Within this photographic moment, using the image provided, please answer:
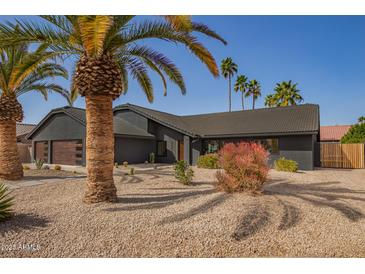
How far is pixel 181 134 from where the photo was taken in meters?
19.5

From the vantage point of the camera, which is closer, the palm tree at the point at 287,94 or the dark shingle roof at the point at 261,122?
the dark shingle roof at the point at 261,122

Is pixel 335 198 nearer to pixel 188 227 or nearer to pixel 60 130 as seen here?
pixel 188 227

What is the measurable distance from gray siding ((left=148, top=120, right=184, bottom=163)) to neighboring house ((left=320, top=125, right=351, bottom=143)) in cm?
2309

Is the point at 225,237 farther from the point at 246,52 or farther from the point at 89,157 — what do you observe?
the point at 246,52

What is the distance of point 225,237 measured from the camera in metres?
4.17

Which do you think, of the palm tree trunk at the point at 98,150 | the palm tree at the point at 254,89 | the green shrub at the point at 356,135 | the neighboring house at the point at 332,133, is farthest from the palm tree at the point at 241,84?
the palm tree trunk at the point at 98,150

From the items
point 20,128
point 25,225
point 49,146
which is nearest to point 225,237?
point 25,225

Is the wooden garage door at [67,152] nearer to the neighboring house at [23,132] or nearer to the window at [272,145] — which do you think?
the neighboring house at [23,132]

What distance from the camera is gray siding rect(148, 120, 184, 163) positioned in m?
19.8

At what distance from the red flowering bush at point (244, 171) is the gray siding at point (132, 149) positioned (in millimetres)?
12591

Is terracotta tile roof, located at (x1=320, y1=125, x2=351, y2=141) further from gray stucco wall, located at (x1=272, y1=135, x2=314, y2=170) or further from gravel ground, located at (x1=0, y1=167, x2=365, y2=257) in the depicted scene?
gravel ground, located at (x1=0, y1=167, x2=365, y2=257)

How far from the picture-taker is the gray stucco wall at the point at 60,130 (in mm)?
18436

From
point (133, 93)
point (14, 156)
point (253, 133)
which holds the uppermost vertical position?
point (133, 93)
